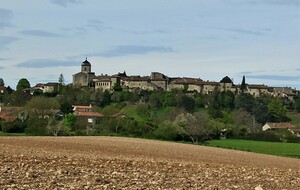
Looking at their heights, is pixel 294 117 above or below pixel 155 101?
below

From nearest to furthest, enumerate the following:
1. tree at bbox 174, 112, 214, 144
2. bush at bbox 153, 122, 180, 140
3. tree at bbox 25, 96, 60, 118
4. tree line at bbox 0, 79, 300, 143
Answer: tree at bbox 174, 112, 214, 144
bush at bbox 153, 122, 180, 140
tree line at bbox 0, 79, 300, 143
tree at bbox 25, 96, 60, 118

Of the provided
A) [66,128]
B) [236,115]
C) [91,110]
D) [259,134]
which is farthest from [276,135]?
[91,110]

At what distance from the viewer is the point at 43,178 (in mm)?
17594

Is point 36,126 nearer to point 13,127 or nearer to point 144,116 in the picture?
point 13,127

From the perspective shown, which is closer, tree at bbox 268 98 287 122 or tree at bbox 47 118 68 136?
tree at bbox 47 118 68 136

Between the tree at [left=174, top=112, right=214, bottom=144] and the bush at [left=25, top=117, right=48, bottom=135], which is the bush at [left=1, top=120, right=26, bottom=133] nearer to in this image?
the bush at [left=25, top=117, right=48, bottom=135]

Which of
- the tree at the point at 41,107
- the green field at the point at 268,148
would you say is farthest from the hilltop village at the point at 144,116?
the green field at the point at 268,148

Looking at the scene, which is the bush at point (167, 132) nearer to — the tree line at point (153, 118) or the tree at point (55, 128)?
the tree line at point (153, 118)

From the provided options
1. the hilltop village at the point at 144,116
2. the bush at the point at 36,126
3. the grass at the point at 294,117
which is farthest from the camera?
the grass at the point at 294,117

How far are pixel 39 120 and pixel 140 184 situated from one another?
278ft

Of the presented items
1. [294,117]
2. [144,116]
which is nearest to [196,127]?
[144,116]

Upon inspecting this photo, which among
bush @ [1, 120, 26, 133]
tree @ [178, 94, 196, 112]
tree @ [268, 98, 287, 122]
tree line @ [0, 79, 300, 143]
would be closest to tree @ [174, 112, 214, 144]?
tree line @ [0, 79, 300, 143]

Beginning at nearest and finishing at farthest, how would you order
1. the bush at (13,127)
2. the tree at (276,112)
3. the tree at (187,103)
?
the bush at (13,127)
the tree at (187,103)
the tree at (276,112)

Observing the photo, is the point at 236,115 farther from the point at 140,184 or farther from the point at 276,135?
the point at 140,184
